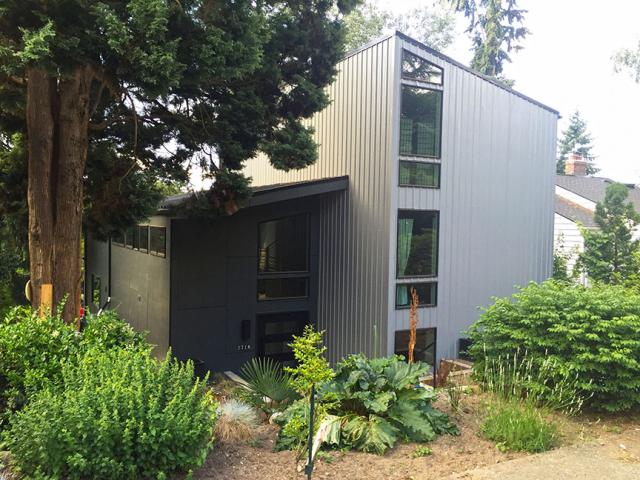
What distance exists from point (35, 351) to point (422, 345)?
815 cm

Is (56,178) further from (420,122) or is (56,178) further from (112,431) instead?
(420,122)

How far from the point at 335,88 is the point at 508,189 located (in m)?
4.63

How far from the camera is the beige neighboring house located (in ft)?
74.8

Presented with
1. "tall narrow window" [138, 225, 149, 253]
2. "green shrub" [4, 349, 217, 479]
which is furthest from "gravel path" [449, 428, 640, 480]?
"tall narrow window" [138, 225, 149, 253]

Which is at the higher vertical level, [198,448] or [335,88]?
[335,88]

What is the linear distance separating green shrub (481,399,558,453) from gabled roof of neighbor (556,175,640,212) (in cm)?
2234

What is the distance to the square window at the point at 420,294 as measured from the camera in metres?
11.1

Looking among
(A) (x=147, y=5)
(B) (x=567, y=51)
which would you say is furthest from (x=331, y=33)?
(B) (x=567, y=51)

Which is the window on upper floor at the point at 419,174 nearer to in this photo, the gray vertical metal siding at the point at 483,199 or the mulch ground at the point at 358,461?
the gray vertical metal siding at the point at 483,199

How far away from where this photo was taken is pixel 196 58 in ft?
23.8

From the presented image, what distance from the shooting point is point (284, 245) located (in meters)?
12.4

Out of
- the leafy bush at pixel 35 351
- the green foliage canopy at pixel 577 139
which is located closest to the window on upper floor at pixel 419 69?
the leafy bush at pixel 35 351

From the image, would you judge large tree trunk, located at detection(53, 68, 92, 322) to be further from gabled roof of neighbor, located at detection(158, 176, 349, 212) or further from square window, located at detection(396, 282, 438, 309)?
square window, located at detection(396, 282, 438, 309)

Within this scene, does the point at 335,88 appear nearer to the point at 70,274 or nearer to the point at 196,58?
the point at 196,58
